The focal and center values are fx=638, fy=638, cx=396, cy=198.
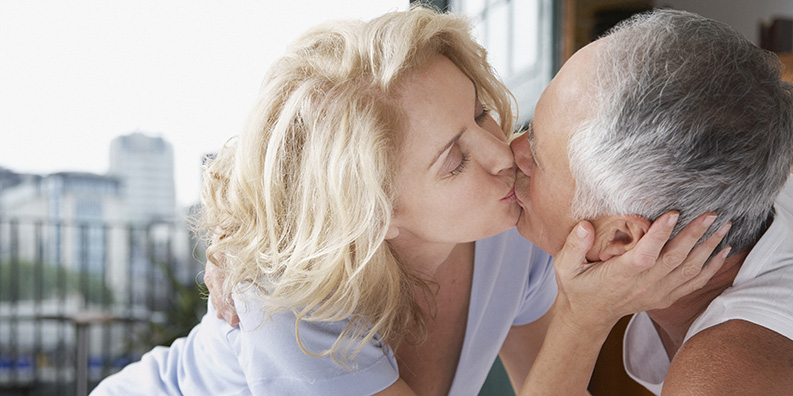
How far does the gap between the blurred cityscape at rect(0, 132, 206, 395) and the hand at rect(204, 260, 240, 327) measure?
97.3 inches

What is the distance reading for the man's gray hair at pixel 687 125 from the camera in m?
0.99

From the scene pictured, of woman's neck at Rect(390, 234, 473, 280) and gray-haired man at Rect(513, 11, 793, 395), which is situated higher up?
gray-haired man at Rect(513, 11, 793, 395)

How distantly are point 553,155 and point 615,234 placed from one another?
0.59 ft

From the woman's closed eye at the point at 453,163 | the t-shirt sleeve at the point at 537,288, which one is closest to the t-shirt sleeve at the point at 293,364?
the woman's closed eye at the point at 453,163

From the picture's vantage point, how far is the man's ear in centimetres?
111

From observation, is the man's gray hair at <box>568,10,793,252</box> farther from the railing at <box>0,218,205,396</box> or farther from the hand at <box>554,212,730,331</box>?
the railing at <box>0,218,205,396</box>

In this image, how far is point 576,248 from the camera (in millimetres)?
1154

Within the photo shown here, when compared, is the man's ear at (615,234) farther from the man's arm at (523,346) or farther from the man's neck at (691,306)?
the man's arm at (523,346)

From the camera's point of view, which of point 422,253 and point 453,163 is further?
point 422,253

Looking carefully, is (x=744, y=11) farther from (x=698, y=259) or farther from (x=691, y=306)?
(x=698, y=259)

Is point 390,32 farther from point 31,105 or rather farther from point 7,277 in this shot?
point 7,277

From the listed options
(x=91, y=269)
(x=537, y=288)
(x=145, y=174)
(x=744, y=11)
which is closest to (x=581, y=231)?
(x=537, y=288)

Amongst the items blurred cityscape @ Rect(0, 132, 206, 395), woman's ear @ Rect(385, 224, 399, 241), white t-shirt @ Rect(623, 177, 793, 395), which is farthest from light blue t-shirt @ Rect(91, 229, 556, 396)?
blurred cityscape @ Rect(0, 132, 206, 395)

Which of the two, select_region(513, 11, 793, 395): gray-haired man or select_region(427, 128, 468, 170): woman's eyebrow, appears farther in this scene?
select_region(427, 128, 468, 170): woman's eyebrow
